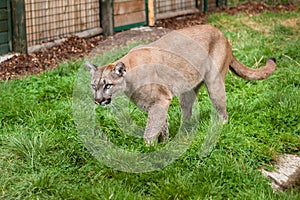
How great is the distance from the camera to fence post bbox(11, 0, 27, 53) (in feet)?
26.7

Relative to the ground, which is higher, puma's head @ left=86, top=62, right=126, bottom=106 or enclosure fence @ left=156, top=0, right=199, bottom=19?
enclosure fence @ left=156, top=0, right=199, bottom=19

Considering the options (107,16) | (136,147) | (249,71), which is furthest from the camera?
(107,16)

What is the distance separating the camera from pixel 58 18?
914 cm

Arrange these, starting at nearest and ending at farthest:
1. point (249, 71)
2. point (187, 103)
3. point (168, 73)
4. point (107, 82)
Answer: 1. point (107, 82)
2. point (168, 73)
3. point (187, 103)
4. point (249, 71)

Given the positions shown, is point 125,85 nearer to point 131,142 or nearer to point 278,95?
point 131,142

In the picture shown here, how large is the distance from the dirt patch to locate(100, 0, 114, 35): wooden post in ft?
0.51

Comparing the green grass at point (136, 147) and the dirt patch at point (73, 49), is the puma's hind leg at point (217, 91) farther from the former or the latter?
the dirt patch at point (73, 49)

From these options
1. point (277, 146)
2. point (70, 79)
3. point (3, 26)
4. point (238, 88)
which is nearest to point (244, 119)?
point (277, 146)

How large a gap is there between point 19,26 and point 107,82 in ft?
12.3

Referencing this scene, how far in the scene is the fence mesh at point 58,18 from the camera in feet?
28.4

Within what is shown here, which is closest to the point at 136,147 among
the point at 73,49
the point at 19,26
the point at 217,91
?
the point at 217,91

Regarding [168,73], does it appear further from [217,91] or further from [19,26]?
[19,26]

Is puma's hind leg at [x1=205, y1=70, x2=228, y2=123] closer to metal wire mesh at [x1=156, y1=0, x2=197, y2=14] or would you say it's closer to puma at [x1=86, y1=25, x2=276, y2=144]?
puma at [x1=86, y1=25, x2=276, y2=144]

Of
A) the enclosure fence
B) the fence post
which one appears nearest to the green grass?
the fence post
